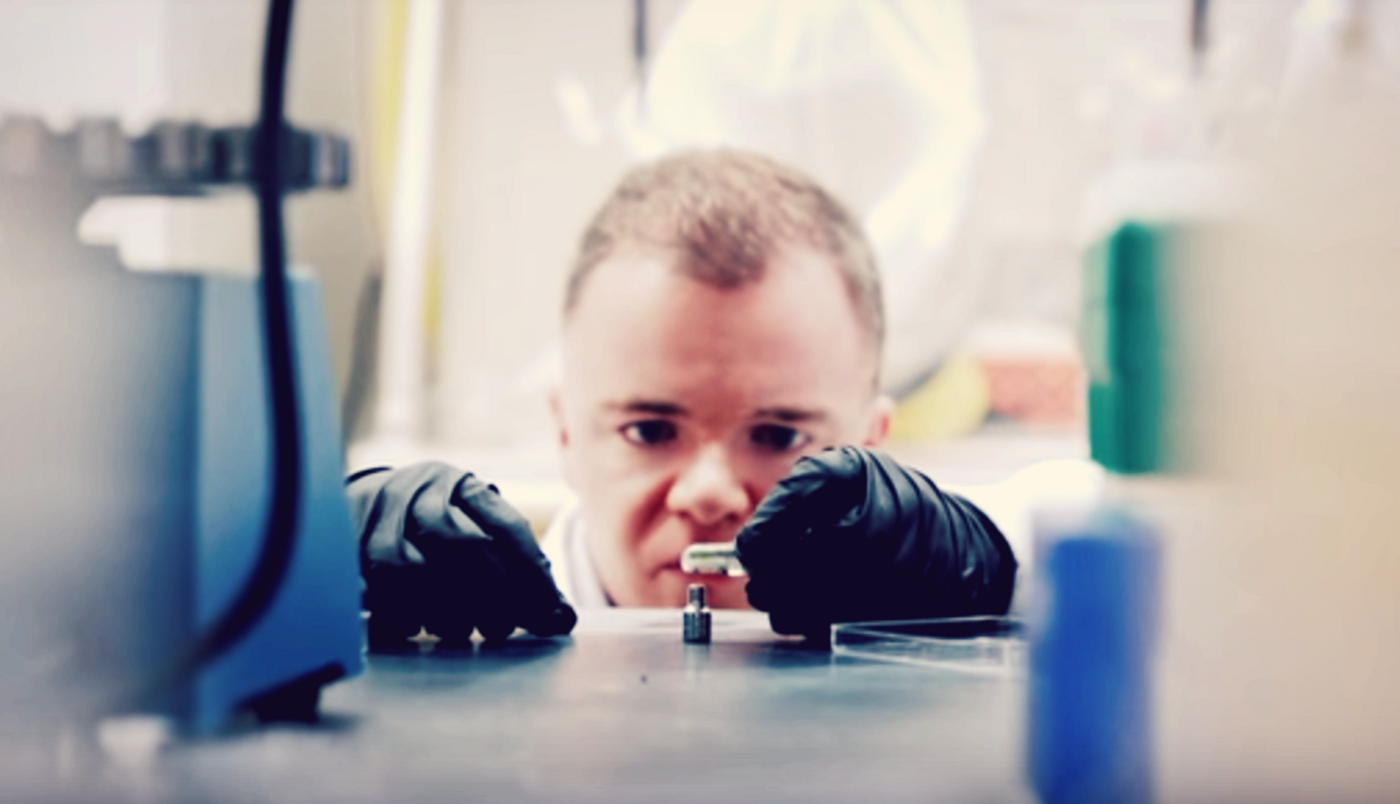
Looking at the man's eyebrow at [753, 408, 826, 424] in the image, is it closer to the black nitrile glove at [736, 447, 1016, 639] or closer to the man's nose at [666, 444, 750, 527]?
the man's nose at [666, 444, 750, 527]

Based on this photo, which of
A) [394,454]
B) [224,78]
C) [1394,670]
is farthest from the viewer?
[394,454]

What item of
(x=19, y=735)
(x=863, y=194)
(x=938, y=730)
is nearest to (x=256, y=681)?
(x=19, y=735)

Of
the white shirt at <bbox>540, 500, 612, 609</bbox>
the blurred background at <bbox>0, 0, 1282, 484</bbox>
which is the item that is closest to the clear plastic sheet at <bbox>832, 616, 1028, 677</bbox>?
the white shirt at <bbox>540, 500, 612, 609</bbox>

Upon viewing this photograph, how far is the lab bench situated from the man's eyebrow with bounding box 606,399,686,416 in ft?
2.34

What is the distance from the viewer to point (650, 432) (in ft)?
4.15

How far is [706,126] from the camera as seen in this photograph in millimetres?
1865

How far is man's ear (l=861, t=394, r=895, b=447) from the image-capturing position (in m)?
1.40

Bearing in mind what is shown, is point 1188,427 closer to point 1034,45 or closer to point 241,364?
point 241,364

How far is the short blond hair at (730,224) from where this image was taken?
49.8 inches

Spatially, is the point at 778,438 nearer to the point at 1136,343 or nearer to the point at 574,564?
the point at 574,564

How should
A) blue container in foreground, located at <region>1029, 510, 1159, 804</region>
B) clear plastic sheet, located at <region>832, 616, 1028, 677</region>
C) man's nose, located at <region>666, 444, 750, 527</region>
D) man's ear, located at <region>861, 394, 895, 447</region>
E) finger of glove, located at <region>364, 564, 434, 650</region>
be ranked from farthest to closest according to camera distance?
1. man's ear, located at <region>861, 394, 895, 447</region>
2. man's nose, located at <region>666, 444, 750, 527</region>
3. finger of glove, located at <region>364, 564, 434, 650</region>
4. clear plastic sheet, located at <region>832, 616, 1028, 677</region>
5. blue container in foreground, located at <region>1029, 510, 1159, 804</region>

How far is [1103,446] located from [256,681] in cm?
23

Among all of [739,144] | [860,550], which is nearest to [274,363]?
[860,550]

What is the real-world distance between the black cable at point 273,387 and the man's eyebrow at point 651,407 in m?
0.89
